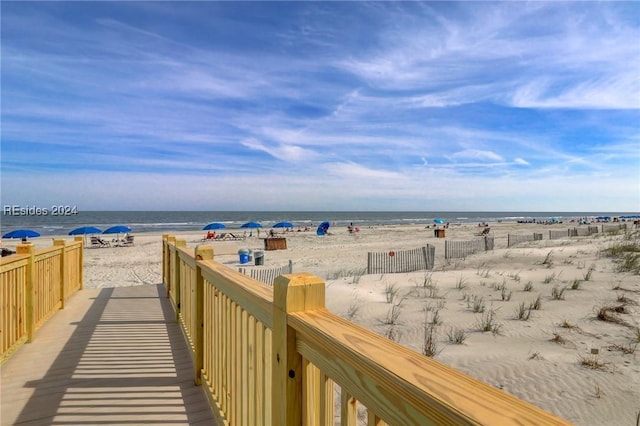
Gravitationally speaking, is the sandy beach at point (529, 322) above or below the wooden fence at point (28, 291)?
below

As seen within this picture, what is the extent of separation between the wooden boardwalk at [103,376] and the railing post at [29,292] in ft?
0.71

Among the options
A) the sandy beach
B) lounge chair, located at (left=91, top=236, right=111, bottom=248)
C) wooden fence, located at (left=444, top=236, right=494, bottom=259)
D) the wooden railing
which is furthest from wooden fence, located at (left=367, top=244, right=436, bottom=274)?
lounge chair, located at (left=91, top=236, right=111, bottom=248)

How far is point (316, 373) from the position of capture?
1.58 m

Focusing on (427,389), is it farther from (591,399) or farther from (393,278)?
(393,278)

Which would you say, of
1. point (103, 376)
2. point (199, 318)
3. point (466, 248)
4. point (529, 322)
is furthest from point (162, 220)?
point (199, 318)

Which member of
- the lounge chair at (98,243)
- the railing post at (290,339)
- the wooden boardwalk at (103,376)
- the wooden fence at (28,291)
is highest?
the railing post at (290,339)

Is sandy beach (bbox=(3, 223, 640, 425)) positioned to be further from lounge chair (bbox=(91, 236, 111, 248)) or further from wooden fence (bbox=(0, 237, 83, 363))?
lounge chair (bbox=(91, 236, 111, 248))

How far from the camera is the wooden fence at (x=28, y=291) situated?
4504mm

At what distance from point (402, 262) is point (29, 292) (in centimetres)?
1429

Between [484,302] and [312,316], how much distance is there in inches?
359

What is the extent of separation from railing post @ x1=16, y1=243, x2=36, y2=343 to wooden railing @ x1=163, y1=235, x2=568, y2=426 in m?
3.41

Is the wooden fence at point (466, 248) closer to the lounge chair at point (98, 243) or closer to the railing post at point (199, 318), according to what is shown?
the railing post at point (199, 318)

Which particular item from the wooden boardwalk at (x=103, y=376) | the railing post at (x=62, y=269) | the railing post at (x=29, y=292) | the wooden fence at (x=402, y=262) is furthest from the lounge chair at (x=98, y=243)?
the railing post at (x=29, y=292)

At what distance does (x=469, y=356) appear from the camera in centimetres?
608
